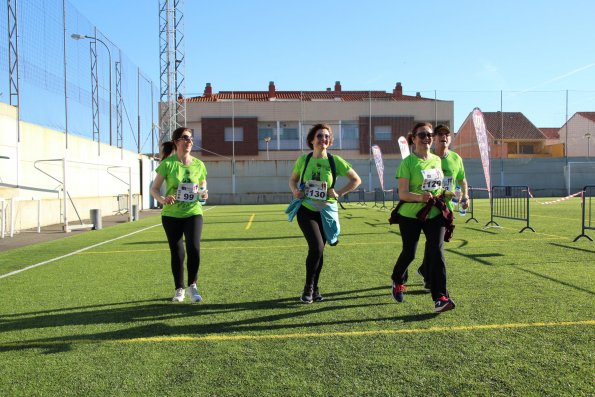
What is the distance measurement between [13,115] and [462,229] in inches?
525

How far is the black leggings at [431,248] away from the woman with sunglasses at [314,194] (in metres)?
0.80

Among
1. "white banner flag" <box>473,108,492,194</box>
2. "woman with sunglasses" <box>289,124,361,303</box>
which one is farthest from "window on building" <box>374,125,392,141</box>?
"woman with sunglasses" <box>289,124,361,303</box>

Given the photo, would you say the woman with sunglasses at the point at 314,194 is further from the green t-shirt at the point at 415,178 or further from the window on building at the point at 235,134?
the window on building at the point at 235,134

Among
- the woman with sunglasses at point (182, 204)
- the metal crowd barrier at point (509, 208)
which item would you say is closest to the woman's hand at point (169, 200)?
the woman with sunglasses at point (182, 204)

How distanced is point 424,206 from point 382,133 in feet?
127

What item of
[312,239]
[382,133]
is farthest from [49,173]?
[382,133]

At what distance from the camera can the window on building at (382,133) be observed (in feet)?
141

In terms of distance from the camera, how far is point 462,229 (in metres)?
14.3

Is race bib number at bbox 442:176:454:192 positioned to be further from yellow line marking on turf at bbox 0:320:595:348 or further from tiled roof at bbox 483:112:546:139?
tiled roof at bbox 483:112:546:139

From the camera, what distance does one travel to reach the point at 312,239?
5562mm

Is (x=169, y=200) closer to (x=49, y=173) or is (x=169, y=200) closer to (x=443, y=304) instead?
(x=443, y=304)

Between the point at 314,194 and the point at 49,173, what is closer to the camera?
the point at 314,194

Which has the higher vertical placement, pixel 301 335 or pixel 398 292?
pixel 398 292

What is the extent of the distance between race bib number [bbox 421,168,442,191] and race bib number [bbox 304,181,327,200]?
101cm
